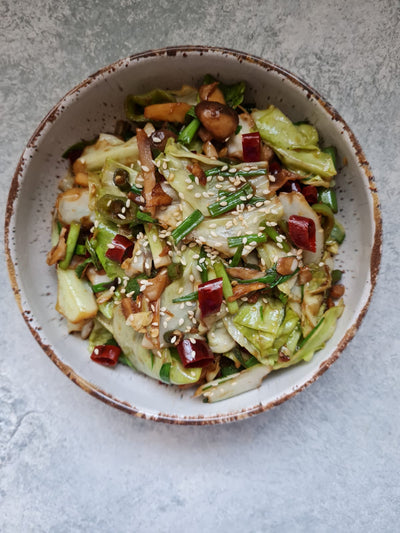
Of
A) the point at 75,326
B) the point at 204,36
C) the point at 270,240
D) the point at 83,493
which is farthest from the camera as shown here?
the point at 83,493

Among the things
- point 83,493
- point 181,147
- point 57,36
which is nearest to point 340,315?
point 181,147

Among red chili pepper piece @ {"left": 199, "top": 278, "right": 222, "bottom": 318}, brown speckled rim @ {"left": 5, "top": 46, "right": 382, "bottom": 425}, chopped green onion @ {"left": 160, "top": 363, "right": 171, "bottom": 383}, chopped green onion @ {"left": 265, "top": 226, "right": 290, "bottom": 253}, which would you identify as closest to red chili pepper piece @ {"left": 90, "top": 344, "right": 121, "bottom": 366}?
brown speckled rim @ {"left": 5, "top": 46, "right": 382, "bottom": 425}

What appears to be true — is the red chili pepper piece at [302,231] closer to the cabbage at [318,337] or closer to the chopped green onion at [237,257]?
the chopped green onion at [237,257]

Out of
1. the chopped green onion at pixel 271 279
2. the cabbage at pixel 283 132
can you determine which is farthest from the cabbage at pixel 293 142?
the chopped green onion at pixel 271 279

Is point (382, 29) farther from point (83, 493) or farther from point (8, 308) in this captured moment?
point (83, 493)

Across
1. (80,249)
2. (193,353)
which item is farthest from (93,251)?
(193,353)

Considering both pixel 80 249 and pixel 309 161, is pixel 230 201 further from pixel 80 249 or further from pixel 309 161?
pixel 80 249

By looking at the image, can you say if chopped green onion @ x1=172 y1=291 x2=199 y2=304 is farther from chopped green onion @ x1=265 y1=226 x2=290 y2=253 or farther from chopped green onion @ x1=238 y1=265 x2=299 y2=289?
chopped green onion @ x1=265 y1=226 x2=290 y2=253
